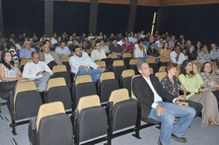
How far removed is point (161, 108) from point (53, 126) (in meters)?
1.57

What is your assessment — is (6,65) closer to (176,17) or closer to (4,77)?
(4,77)

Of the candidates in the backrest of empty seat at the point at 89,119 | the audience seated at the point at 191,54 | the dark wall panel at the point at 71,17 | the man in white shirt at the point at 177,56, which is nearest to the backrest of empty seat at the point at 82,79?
the backrest of empty seat at the point at 89,119

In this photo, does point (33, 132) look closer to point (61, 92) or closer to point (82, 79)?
point (61, 92)

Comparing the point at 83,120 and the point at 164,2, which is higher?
the point at 164,2

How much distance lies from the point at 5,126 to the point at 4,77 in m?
1.03

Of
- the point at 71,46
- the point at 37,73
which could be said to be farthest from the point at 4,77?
the point at 71,46

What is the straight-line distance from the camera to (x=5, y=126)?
4.00 metres

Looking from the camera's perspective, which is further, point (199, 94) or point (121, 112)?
point (199, 94)

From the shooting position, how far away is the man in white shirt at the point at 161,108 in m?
3.43

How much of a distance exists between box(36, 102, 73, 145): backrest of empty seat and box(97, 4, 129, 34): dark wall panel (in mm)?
13009

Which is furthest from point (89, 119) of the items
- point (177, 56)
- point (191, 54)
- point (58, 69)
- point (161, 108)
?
point (191, 54)

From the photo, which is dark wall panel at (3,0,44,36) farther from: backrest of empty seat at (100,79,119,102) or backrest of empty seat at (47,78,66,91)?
backrest of empty seat at (47,78,66,91)

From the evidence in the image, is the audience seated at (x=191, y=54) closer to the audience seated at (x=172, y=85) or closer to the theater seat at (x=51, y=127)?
the audience seated at (x=172, y=85)

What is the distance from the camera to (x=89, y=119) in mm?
3119
